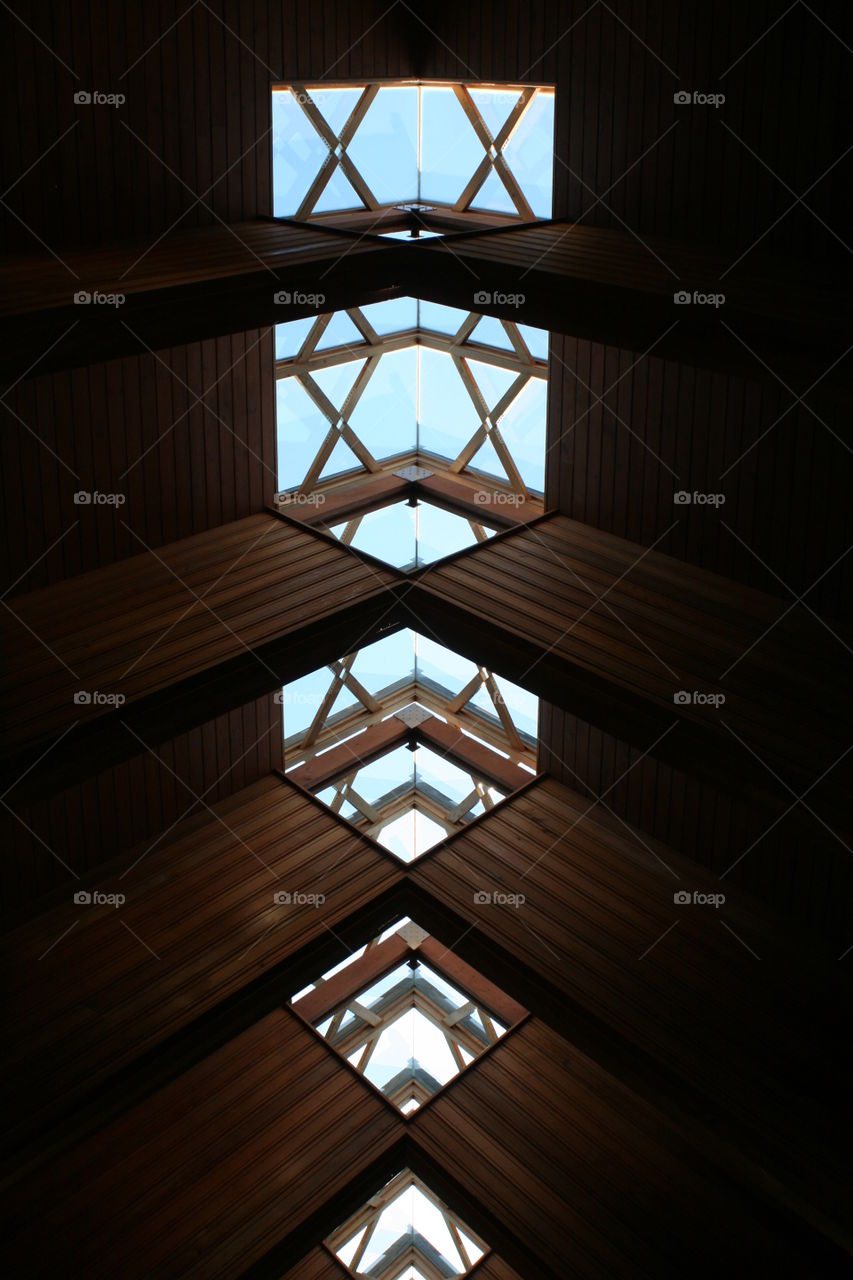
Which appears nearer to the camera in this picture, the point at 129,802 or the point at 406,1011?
the point at 129,802

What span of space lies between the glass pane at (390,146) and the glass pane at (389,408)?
3.99 feet

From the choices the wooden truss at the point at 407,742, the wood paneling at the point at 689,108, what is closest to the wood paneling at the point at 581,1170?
the wooden truss at the point at 407,742

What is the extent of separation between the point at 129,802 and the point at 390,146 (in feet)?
16.7

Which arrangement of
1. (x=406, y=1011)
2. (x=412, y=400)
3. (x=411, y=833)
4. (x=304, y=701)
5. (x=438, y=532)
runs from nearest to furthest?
(x=304, y=701) < (x=412, y=400) < (x=438, y=532) < (x=406, y=1011) < (x=411, y=833)

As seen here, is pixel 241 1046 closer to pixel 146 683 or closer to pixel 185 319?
pixel 146 683

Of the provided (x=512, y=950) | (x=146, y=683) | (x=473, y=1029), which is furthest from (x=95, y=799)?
(x=473, y=1029)

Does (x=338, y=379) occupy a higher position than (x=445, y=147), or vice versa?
(x=445, y=147)

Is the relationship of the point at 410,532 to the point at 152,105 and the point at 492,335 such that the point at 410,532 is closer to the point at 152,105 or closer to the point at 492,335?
the point at 492,335

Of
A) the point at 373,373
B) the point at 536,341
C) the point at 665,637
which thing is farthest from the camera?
the point at 373,373

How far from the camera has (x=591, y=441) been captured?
732 cm

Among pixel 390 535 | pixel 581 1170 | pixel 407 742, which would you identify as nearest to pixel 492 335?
pixel 390 535

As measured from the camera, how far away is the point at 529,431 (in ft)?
26.7

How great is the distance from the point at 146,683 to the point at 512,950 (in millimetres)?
2633

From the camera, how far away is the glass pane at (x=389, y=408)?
8828 millimetres
